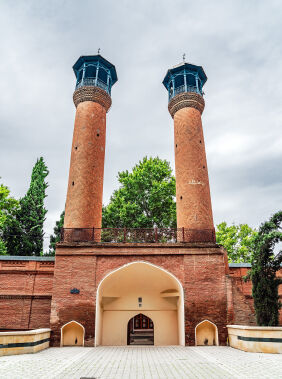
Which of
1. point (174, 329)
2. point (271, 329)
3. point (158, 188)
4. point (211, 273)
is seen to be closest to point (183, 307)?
point (211, 273)

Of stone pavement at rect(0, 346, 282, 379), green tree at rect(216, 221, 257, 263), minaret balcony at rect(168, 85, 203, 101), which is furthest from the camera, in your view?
green tree at rect(216, 221, 257, 263)

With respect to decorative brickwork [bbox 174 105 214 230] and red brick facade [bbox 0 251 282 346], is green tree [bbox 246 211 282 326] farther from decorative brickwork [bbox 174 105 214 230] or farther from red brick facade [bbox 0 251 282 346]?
decorative brickwork [bbox 174 105 214 230]

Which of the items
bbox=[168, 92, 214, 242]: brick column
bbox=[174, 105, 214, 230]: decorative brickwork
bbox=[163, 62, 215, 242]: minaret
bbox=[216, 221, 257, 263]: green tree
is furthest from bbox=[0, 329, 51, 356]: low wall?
bbox=[216, 221, 257, 263]: green tree

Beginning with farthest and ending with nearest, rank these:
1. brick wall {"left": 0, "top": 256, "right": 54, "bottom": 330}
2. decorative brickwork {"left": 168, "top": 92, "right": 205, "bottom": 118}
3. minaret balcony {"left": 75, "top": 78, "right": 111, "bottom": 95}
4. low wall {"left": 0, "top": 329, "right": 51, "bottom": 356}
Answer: decorative brickwork {"left": 168, "top": 92, "right": 205, "bottom": 118}, minaret balcony {"left": 75, "top": 78, "right": 111, "bottom": 95}, brick wall {"left": 0, "top": 256, "right": 54, "bottom": 330}, low wall {"left": 0, "top": 329, "right": 51, "bottom": 356}

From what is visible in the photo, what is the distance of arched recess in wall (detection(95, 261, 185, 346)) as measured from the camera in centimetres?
1284

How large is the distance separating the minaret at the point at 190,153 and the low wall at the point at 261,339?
4410mm

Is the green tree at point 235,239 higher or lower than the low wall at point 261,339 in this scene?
higher

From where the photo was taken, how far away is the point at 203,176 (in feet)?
52.9

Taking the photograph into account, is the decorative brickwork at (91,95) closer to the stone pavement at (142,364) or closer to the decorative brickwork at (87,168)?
the decorative brickwork at (87,168)

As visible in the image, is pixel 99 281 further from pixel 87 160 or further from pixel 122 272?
pixel 87 160

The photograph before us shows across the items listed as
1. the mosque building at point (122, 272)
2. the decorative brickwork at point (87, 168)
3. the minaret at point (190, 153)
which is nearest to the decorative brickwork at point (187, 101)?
the minaret at point (190, 153)

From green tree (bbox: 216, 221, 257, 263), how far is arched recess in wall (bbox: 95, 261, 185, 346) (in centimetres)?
1399

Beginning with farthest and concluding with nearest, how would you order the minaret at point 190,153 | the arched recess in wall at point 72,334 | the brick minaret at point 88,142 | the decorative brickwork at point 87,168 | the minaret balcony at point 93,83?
1. the minaret balcony at point 93,83
2. the minaret at point 190,153
3. the brick minaret at point 88,142
4. the decorative brickwork at point 87,168
5. the arched recess in wall at point 72,334

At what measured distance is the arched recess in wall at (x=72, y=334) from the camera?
11031 millimetres
